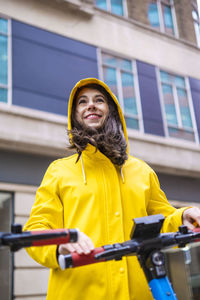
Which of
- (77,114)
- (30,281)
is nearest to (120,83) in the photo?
(30,281)

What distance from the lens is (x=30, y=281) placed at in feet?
21.0

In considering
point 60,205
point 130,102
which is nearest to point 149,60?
point 130,102

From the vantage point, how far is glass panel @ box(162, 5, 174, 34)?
36.2 ft

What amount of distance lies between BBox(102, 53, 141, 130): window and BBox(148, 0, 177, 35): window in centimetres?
215

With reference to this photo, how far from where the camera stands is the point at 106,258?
1225mm

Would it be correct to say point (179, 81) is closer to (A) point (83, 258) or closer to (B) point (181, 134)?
(B) point (181, 134)

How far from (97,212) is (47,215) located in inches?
10.2

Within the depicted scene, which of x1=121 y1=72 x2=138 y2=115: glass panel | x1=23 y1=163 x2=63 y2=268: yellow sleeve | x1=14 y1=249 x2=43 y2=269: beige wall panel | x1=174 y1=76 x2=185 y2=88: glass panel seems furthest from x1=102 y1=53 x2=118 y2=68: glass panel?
x1=23 y1=163 x2=63 y2=268: yellow sleeve

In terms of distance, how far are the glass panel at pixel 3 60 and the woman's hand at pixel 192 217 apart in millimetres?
6174

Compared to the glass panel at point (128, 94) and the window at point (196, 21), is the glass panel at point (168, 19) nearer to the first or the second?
the window at point (196, 21)

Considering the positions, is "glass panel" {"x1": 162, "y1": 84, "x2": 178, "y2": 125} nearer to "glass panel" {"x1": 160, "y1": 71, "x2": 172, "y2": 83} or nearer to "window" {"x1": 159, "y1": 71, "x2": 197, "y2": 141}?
"window" {"x1": 159, "y1": 71, "x2": 197, "y2": 141}

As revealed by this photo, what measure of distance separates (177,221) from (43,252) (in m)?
0.67

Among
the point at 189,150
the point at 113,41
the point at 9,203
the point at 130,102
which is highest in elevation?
the point at 113,41

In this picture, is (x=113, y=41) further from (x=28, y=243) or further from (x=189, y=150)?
(x=28, y=243)
